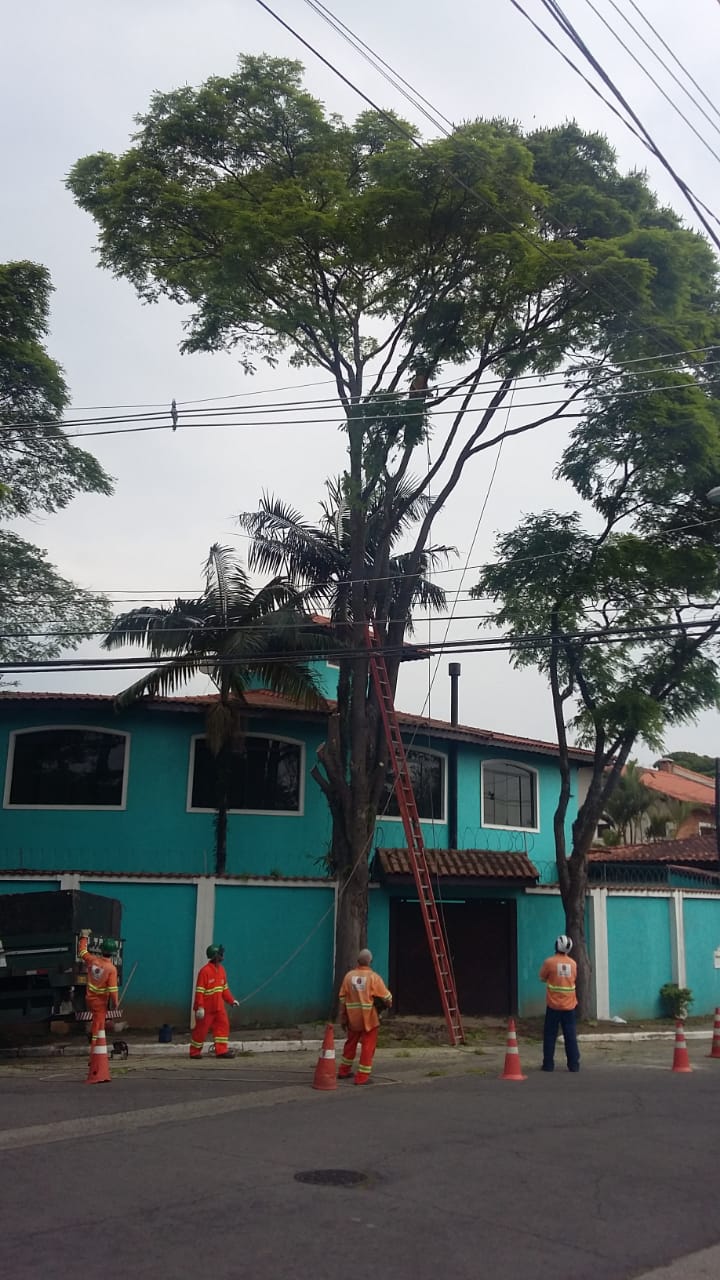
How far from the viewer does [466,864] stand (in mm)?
22625

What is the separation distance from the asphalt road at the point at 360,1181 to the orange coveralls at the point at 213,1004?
205 centimetres

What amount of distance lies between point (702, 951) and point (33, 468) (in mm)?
17656

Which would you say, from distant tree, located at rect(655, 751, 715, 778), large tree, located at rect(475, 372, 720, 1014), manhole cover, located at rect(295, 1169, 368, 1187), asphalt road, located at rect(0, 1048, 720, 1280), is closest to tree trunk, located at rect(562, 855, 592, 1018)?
large tree, located at rect(475, 372, 720, 1014)

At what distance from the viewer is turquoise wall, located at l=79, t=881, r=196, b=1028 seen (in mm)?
19094

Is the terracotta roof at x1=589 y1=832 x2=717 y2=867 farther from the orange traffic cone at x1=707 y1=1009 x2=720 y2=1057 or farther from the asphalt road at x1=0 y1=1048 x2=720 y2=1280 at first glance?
the asphalt road at x1=0 y1=1048 x2=720 y2=1280

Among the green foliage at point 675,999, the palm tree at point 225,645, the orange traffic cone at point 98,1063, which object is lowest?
the orange traffic cone at point 98,1063

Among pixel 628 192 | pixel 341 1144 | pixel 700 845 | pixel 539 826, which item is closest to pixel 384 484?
pixel 628 192

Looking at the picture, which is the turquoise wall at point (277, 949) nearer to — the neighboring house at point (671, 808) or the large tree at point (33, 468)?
the large tree at point (33, 468)

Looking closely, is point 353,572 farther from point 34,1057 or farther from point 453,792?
point 34,1057

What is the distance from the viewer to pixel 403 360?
20672 mm

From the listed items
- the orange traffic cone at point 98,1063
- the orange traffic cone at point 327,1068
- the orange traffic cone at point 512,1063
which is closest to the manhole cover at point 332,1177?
the orange traffic cone at point 327,1068

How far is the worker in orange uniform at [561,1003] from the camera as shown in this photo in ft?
47.9

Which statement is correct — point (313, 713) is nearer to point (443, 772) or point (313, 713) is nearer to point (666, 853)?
point (443, 772)

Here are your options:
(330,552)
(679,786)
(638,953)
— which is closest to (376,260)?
(330,552)
